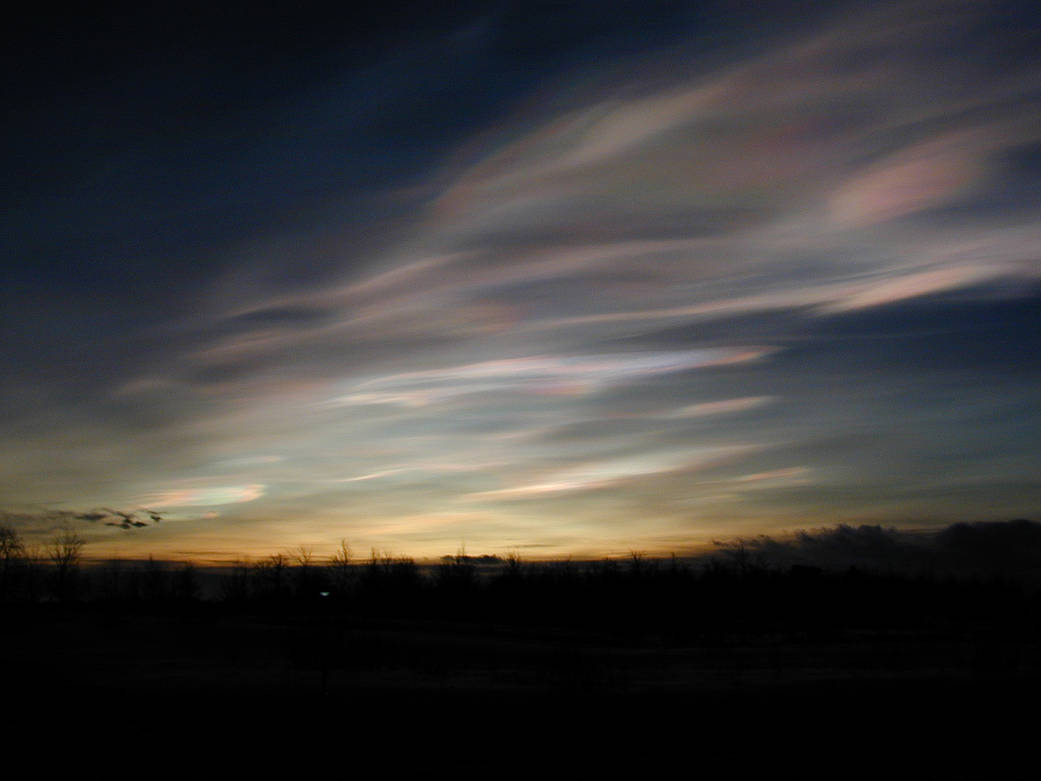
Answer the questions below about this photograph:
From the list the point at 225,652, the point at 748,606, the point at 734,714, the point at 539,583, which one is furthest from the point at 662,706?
the point at 539,583

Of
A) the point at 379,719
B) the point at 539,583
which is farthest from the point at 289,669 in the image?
the point at 539,583

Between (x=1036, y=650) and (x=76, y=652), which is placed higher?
(x=76, y=652)

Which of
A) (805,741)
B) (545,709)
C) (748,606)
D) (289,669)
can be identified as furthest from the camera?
(748,606)

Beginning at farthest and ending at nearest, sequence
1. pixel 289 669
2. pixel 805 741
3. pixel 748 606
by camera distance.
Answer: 1. pixel 748 606
2. pixel 289 669
3. pixel 805 741

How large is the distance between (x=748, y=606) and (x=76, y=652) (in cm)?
8857

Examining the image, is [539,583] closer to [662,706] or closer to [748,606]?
[748,606]

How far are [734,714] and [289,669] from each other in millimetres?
17695

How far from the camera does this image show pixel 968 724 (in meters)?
19.4

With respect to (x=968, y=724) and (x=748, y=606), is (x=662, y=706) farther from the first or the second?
(x=748, y=606)

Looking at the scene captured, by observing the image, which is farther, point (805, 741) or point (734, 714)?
point (734, 714)

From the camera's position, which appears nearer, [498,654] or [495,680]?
[495,680]

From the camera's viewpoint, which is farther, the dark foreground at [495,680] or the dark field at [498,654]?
the dark field at [498,654]

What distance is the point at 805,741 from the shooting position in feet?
57.6

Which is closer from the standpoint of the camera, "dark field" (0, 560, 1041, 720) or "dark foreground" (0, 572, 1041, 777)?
"dark foreground" (0, 572, 1041, 777)
